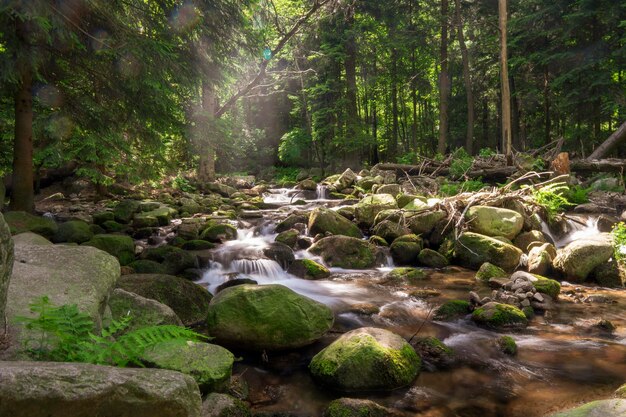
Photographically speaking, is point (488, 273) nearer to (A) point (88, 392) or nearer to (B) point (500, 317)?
(B) point (500, 317)

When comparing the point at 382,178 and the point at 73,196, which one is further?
the point at 382,178

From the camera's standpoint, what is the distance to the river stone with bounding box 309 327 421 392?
15.0ft

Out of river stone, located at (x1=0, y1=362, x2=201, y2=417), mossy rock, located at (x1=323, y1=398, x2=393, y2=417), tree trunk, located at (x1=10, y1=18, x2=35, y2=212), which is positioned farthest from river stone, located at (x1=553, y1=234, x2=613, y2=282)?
tree trunk, located at (x1=10, y1=18, x2=35, y2=212)

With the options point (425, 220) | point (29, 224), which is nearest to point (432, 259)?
point (425, 220)

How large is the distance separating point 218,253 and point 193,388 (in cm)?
834

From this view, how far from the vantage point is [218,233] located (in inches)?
480

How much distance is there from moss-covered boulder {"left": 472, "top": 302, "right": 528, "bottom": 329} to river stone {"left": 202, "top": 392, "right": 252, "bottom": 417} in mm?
3983

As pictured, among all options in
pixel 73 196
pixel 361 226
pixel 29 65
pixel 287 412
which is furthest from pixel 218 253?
pixel 73 196

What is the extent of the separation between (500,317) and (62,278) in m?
5.78

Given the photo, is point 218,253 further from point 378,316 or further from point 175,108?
point 378,316

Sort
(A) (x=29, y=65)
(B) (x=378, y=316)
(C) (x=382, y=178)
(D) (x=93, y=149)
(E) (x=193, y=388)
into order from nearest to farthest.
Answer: (E) (x=193, y=388)
(B) (x=378, y=316)
(A) (x=29, y=65)
(D) (x=93, y=149)
(C) (x=382, y=178)

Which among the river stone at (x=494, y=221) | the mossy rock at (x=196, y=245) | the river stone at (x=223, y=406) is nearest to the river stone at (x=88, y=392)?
the river stone at (x=223, y=406)

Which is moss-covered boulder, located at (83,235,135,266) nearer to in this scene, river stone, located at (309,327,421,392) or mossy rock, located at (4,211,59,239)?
mossy rock, located at (4,211,59,239)

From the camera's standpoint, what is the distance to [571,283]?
878 cm
